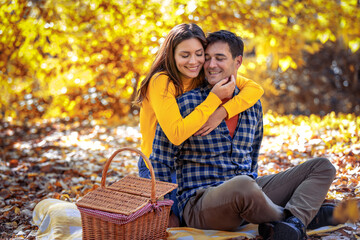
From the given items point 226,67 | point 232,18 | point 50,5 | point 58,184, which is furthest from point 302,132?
point 50,5

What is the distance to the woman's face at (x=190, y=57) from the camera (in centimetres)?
294

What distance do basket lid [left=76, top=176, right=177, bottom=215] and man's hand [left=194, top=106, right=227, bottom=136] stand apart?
0.44 meters

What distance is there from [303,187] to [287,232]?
0.45m

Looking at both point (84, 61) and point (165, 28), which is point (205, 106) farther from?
point (84, 61)

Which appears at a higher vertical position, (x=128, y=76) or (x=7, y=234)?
(x=128, y=76)

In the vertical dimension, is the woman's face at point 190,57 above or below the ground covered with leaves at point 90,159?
above

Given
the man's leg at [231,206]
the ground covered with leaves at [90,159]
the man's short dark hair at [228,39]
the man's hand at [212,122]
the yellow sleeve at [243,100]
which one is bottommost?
the ground covered with leaves at [90,159]

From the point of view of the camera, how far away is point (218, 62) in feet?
9.87

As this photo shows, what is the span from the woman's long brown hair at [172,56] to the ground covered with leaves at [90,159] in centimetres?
133

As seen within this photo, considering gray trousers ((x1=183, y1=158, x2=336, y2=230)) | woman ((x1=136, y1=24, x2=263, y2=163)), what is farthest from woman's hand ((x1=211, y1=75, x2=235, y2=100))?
gray trousers ((x1=183, y1=158, x2=336, y2=230))

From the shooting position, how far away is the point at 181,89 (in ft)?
9.80

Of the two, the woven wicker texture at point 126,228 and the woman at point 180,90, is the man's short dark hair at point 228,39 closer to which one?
the woman at point 180,90

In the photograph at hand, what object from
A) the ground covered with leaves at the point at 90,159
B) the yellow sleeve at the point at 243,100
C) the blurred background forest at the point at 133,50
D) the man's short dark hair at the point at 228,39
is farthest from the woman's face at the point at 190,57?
the blurred background forest at the point at 133,50

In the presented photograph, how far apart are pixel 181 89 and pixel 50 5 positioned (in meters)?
2.75
